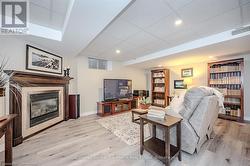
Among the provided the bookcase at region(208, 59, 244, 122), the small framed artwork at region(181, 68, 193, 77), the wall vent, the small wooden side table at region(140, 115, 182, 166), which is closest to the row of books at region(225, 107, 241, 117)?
the bookcase at region(208, 59, 244, 122)

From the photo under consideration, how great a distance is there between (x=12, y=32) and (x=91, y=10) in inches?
68.5

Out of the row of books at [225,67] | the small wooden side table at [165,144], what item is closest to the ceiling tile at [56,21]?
the small wooden side table at [165,144]

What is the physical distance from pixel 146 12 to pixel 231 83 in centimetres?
371

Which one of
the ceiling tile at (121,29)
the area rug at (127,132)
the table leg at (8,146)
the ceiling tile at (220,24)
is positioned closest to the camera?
the table leg at (8,146)

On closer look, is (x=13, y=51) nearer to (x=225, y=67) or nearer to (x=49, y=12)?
(x=49, y=12)

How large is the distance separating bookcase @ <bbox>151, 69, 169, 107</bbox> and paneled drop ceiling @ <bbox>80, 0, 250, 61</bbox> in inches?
107

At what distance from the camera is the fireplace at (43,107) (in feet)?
8.58

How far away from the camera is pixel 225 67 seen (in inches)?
149

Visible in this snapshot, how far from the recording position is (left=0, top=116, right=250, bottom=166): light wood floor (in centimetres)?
170

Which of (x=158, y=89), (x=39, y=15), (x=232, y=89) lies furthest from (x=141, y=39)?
(x=158, y=89)

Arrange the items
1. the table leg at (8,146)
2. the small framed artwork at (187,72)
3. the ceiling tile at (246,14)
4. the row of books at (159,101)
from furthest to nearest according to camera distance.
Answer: the row of books at (159,101), the small framed artwork at (187,72), the ceiling tile at (246,14), the table leg at (8,146)

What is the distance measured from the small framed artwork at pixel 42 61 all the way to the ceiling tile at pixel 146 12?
2.21 metres

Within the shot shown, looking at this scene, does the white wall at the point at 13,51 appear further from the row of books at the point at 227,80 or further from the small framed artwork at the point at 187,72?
the row of books at the point at 227,80

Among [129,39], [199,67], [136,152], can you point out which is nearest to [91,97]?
[129,39]
